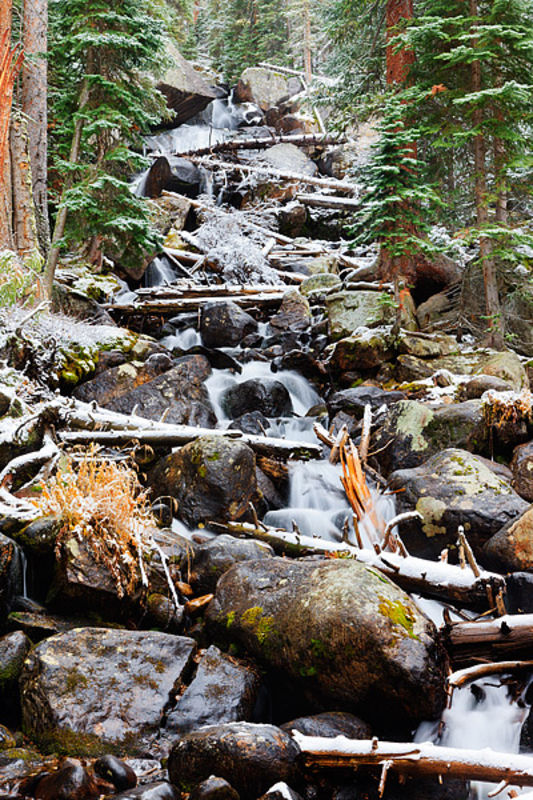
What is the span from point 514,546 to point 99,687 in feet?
13.3

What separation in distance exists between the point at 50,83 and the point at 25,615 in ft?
49.7

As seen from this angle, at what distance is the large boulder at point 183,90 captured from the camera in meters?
25.5

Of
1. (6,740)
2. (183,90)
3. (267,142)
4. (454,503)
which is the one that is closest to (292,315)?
(454,503)

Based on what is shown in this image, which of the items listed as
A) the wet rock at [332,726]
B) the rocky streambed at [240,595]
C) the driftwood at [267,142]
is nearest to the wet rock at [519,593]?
the rocky streambed at [240,595]

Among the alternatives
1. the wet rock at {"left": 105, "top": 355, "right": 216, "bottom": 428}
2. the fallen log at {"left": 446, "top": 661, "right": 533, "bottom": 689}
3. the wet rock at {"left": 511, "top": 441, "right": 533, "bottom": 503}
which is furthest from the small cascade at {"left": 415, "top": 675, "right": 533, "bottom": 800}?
the wet rock at {"left": 105, "top": 355, "right": 216, "bottom": 428}

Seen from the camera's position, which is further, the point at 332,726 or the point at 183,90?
the point at 183,90

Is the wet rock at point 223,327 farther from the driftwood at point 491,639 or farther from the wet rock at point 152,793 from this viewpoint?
the wet rock at point 152,793

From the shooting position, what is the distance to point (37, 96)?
37.1 feet

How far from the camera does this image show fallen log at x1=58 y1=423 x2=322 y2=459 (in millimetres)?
7102

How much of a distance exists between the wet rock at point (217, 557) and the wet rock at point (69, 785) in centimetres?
213

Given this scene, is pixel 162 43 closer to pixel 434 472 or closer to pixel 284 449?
pixel 284 449

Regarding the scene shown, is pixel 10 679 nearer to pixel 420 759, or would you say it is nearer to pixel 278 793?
pixel 278 793

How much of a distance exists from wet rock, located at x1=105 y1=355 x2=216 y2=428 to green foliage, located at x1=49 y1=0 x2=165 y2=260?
12.0 feet

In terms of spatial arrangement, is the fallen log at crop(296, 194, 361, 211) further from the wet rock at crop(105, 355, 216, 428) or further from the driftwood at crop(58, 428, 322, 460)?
the driftwood at crop(58, 428, 322, 460)
